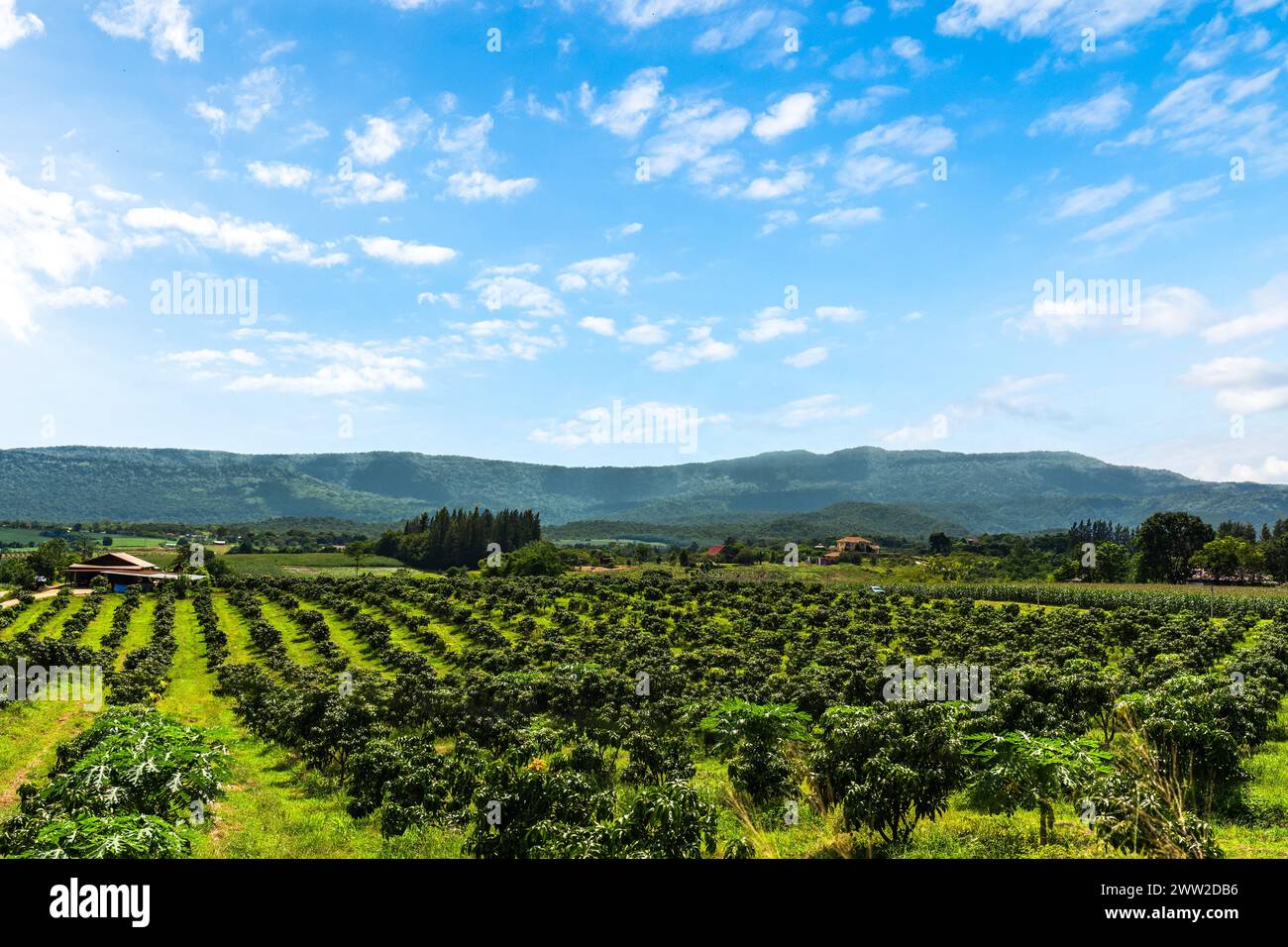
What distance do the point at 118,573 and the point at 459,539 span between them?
70.6m

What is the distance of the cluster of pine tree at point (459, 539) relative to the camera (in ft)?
548

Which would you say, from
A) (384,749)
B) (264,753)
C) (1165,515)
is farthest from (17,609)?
(1165,515)

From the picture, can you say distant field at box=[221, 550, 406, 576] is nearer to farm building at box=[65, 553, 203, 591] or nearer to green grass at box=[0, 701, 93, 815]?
farm building at box=[65, 553, 203, 591]

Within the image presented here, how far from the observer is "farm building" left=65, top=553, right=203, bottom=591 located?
10512cm

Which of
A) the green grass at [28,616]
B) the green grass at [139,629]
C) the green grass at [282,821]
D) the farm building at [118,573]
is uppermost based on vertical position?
the green grass at [282,821]

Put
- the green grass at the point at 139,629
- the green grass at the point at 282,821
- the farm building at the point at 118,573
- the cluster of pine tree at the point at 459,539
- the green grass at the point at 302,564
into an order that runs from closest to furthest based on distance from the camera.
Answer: the green grass at the point at 282,821
the green grass at the point at 139,629
the farm building at the point at 118,573
the green grass at the point at 302,564
the cluster of pine tree at the point at 459,539

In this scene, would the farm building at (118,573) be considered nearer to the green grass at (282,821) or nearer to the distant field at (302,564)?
the distant field at (302,564)

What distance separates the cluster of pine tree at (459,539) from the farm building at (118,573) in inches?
2332

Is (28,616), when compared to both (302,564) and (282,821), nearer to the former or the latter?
(282,821)

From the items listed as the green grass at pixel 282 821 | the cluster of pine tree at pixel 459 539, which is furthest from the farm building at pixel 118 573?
the green grass at pixel 282 821

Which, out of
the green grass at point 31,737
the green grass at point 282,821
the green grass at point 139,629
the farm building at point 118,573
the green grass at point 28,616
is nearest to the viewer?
the green grass at point 282,821

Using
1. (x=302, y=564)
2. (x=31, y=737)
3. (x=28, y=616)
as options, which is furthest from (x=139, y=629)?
(x=302, y=564)

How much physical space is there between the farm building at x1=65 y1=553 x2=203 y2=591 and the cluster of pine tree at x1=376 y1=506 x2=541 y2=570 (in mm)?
59244

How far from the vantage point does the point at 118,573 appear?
106625 mm
